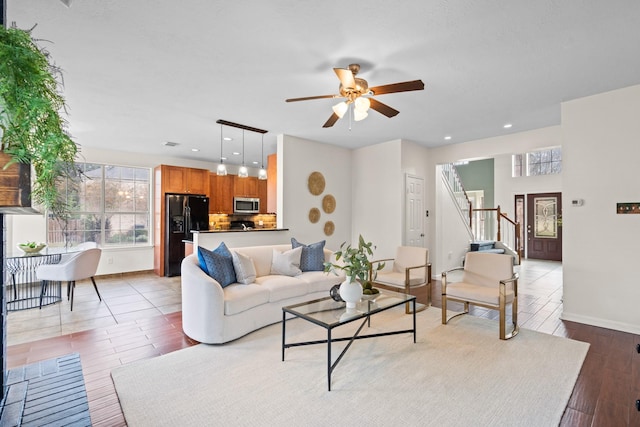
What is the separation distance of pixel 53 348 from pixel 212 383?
1865mm

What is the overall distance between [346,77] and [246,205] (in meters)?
5.86

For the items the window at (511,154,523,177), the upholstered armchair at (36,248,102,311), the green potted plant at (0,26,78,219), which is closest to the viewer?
the green potted plant at (0,26,78,219)

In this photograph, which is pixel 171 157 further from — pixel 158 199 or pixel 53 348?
pixel 53 348

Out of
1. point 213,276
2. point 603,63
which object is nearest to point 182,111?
point 213,276

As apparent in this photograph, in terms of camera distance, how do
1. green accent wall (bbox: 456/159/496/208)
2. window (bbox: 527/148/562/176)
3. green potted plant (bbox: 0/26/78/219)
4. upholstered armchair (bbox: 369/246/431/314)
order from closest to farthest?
green potted plant (bbox: 0/26/78/219) < upholstered armchair (bbox: 369/246/431/314) < window (bbox: 527/148/562/176) < green accent wall (bbox: 456/159/496/208)

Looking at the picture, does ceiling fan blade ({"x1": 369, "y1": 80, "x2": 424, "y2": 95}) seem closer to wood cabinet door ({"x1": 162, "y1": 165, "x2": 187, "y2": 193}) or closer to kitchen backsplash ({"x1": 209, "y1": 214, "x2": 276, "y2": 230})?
kitchen backsplash ({"x1": 209, "y1": 214, "x2": 276, "y2": 230})

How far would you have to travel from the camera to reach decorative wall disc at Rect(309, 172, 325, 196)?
18.6ft

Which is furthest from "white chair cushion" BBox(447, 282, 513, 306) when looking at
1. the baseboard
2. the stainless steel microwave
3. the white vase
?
the stainless steel microwave

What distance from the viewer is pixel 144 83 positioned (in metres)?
3.19

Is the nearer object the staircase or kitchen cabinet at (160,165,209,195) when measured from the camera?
kitchen cabinet at (160,165,209,195)

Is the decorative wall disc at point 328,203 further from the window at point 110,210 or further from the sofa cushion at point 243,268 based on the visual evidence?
the window at point 110,210

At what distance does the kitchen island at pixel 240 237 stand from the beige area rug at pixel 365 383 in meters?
1.81

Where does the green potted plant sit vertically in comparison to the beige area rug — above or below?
above

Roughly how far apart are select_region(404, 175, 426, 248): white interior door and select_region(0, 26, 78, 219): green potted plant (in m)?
5.13
